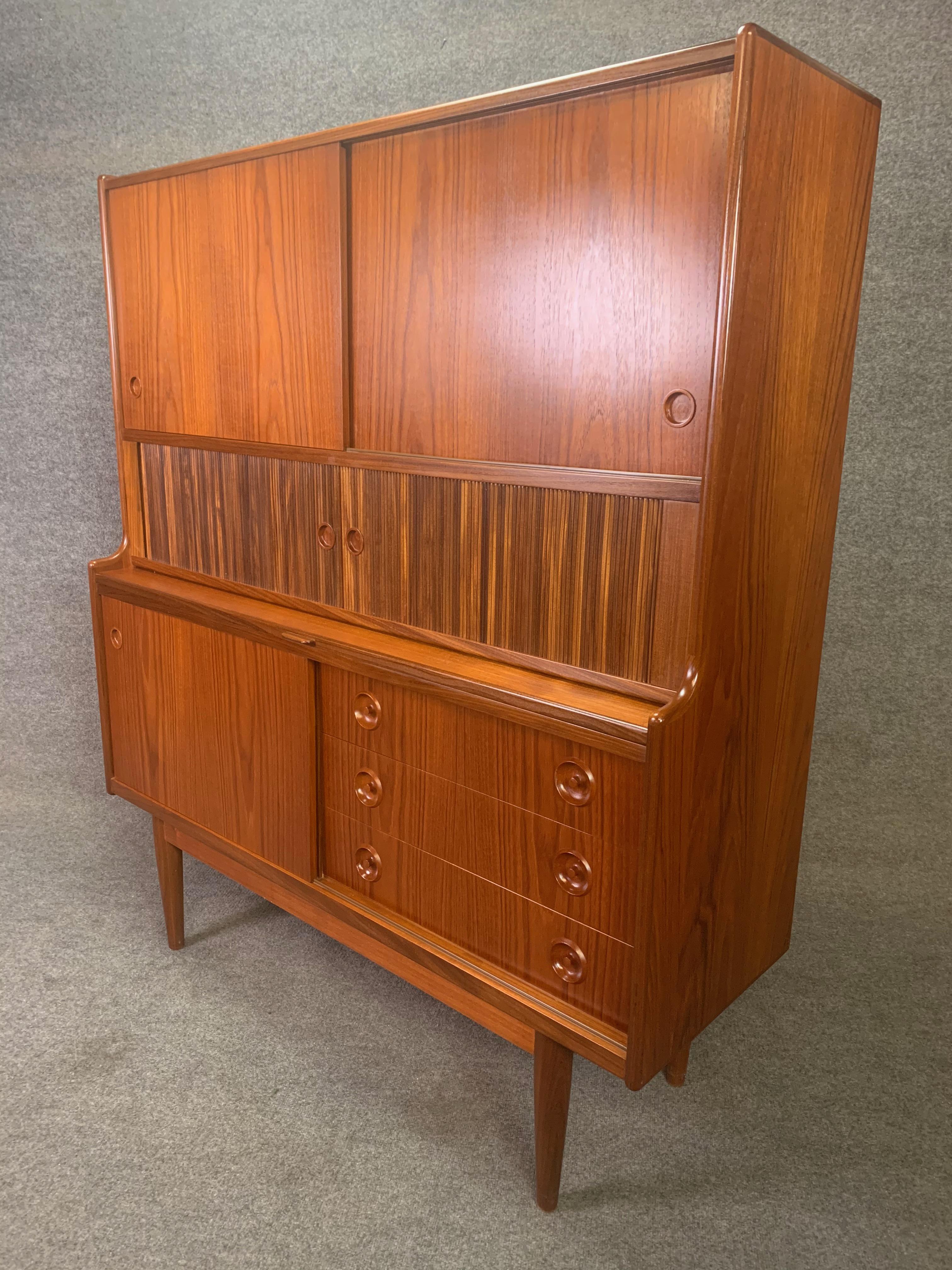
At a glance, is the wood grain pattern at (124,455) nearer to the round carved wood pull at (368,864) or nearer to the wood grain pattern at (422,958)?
the wood grain pattern at (422,958)

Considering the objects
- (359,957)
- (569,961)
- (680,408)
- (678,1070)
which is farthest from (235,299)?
(678,1070)

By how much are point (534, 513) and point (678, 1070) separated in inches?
32.8

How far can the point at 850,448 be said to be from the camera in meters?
1.69

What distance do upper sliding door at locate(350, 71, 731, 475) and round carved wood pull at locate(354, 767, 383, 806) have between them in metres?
0.41

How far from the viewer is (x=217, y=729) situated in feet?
4.81

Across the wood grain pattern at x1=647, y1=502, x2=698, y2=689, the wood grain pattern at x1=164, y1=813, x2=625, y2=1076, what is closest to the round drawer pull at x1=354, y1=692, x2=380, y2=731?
the wood grain pattern at x1=164, y1=813, x2=625, y2=1076

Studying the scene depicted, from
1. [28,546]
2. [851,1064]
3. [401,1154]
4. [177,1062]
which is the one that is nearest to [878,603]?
[851,1064]

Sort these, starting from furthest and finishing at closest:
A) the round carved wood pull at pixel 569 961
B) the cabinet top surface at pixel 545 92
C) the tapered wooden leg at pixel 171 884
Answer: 1. the tapered wooden leg at pixel 171 884
2. the round carved wood pull at pixel 569 961
3. the cabinet top surface at pixel 545 92

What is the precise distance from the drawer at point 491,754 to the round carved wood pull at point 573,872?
4 cm

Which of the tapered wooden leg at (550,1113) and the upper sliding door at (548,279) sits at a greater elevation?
the upper sliding door at (548,279)

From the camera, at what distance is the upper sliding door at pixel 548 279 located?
921 millimetres

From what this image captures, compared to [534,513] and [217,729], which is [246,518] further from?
[534,513]

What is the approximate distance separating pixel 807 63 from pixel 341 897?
1090 mm

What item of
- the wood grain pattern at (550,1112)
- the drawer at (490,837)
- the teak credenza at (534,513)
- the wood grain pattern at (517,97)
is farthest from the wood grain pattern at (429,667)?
the wood grain pattern at (517,97)
